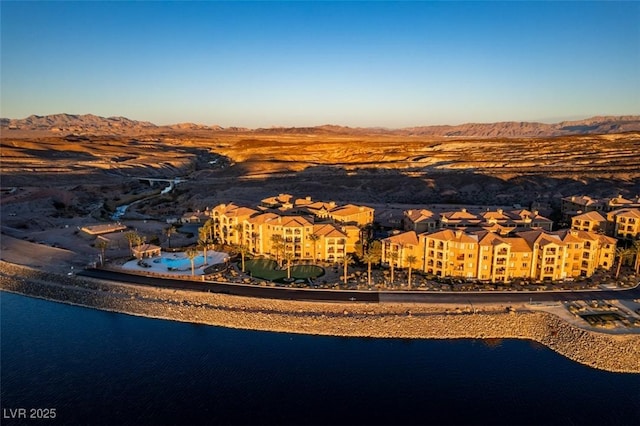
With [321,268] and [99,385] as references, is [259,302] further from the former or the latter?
[99,385]

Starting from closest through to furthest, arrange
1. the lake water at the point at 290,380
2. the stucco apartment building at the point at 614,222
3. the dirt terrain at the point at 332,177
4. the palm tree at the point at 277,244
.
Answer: the lake water at the point at 290,380 → the palm tree at the point at 277,244 → the stucco apartment building at the point at 614,222 → the dirt terrain at the point at 332,177

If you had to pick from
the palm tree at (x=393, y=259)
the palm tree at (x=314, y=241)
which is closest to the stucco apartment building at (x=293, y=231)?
the palm tree at (x=314, y=241)

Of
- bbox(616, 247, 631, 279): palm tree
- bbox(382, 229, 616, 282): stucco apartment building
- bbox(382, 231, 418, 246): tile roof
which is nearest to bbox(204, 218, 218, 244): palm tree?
bbox(382, 231, 418, 246): tile roof

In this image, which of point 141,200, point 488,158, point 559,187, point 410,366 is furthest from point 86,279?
point 488,158

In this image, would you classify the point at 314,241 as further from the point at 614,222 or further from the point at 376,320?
the point at 614,222

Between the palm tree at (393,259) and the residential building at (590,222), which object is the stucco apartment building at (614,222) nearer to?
the residential building at (590,222)

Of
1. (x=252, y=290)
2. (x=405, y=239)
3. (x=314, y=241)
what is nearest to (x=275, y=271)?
(x=314, y=241)

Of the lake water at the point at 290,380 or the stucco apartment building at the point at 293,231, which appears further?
the stucco apartment building at the point at 293,231
